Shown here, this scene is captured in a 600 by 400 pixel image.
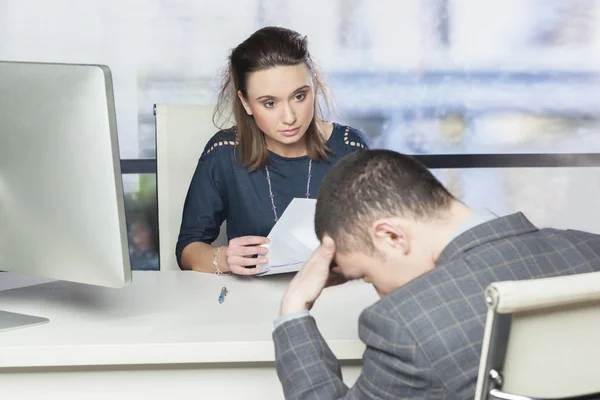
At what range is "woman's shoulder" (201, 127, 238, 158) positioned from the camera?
97.1 inches

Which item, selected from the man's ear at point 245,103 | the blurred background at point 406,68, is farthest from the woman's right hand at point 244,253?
the blurred background at point 406,68

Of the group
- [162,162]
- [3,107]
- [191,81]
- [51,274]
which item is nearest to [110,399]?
[51,274]

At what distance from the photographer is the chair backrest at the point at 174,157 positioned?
8.24 ft

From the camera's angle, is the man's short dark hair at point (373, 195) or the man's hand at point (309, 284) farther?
the man's hand at point (309, 284)

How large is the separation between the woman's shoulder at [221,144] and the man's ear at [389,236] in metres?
1.33

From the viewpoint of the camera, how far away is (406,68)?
3.91 m

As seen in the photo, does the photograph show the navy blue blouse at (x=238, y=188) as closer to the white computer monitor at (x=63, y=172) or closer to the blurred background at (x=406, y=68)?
the white computer monitor at (x=63, y=172)

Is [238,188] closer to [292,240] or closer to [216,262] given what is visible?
[216,262]

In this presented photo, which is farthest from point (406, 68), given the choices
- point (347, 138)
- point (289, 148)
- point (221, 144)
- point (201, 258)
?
point (201, 258)

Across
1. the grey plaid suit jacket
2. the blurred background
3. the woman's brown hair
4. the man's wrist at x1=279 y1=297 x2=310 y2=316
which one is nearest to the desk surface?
the man's wrist at x1=279 y1=297 x2=310 y2=316

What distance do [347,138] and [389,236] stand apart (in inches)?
56.6

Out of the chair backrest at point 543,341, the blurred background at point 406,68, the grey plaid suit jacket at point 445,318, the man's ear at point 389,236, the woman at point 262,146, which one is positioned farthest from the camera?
the blurred background at point 406,68

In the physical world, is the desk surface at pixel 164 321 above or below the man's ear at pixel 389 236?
below

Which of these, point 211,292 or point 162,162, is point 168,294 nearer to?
point 211,292
